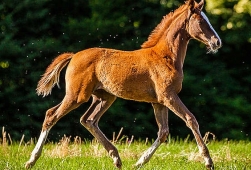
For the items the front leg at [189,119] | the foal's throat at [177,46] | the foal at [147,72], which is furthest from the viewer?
the foal's throat at [177,46]

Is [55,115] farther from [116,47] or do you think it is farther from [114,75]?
[116,47]

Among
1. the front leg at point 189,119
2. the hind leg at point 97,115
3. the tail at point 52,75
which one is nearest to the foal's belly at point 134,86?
the front leg at point 189,119

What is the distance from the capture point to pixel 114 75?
8.35 m

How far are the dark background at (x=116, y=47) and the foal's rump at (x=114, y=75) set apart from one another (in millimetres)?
7152

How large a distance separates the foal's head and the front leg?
28.5 inches

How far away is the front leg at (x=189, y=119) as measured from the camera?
8041 millimetres

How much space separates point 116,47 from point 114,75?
8025mm

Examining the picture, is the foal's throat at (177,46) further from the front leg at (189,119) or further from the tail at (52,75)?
the tail at (52,75)

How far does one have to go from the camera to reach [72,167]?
8.16 meters

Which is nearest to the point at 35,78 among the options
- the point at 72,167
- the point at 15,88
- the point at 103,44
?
the point at 15,88

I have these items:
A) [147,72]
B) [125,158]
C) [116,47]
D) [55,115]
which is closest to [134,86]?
[147,72]

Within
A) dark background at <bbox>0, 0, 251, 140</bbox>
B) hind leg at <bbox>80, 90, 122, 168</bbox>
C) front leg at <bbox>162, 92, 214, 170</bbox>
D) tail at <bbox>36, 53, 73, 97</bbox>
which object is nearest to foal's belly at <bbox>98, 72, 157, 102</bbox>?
front leg at <bbox>162, 92, 214, 170</bbox>

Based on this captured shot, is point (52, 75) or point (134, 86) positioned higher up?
point (52, 75)

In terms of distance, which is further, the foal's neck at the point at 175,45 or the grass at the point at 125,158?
the foal's neck at the point at 175,45
